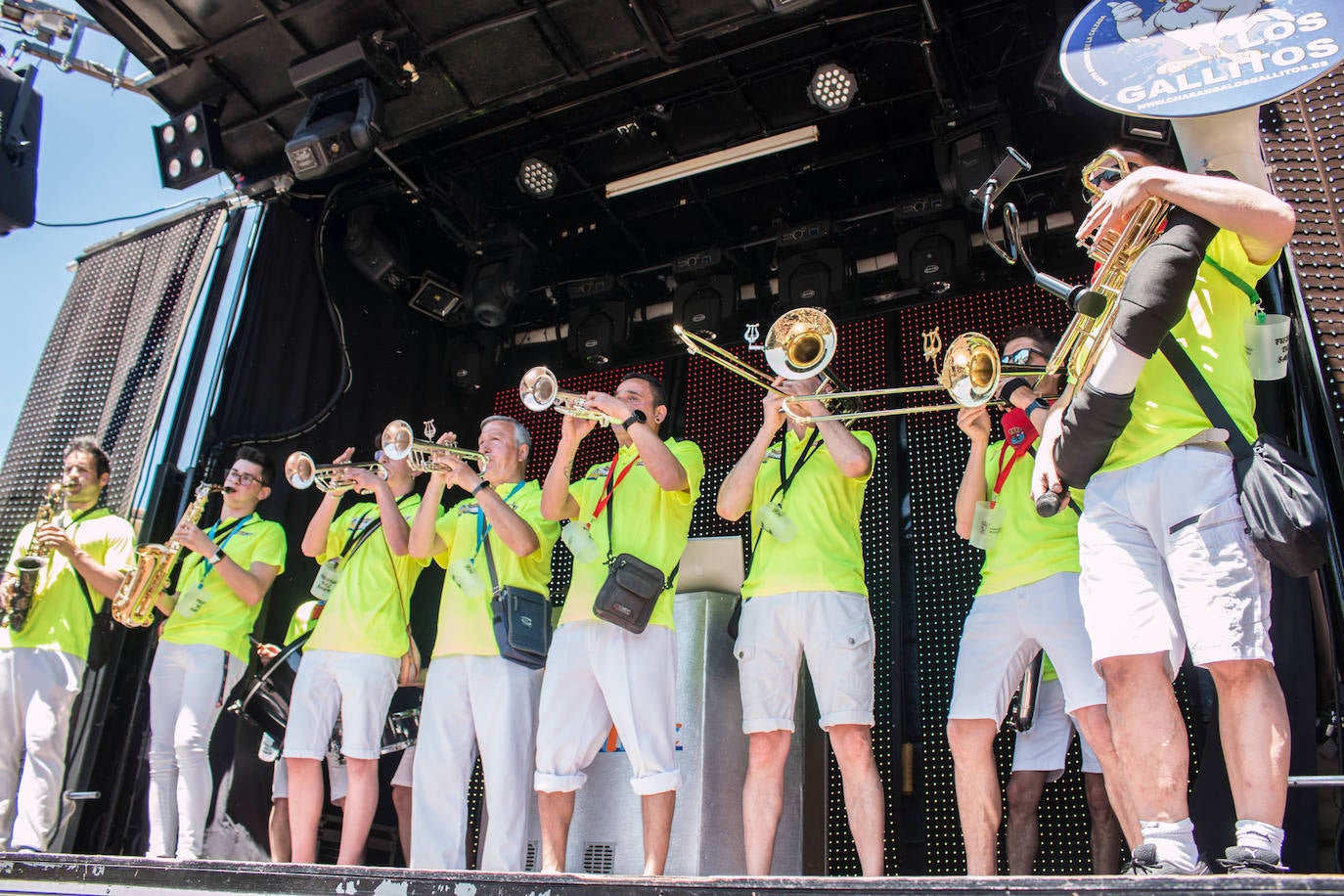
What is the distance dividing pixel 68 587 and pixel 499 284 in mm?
2966

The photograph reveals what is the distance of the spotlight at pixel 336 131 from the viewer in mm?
5527

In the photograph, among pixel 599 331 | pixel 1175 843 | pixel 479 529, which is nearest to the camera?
pixel 1175 843

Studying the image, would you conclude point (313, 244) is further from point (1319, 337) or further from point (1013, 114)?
point (1319, 337)

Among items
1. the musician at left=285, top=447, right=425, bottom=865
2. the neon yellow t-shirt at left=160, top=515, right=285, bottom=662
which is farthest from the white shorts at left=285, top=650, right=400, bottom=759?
the neon yellow t-shirt at left=160, top=515, right=285, bottom=662

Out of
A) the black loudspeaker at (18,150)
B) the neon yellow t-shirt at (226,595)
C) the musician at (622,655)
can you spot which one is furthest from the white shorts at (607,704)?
the black loudspeaker at (18,150)

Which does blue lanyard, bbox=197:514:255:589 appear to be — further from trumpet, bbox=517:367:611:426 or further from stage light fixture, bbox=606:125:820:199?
stage light fixture, bbox=606:125:820:199

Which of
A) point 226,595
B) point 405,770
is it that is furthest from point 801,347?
point 226,595

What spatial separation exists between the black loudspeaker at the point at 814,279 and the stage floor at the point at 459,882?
404 cm

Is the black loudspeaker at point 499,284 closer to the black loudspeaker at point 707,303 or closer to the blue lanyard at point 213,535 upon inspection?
the black loudspeaker at point 707,303

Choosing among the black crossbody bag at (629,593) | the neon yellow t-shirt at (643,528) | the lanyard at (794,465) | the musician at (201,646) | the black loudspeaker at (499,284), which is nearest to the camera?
the black crossbody bag at (629,593)

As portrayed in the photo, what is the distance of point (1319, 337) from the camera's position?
3.79 meters

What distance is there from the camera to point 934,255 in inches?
238

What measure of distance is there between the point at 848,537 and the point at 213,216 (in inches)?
185

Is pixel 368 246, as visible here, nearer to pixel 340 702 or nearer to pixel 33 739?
pixel 340 702
